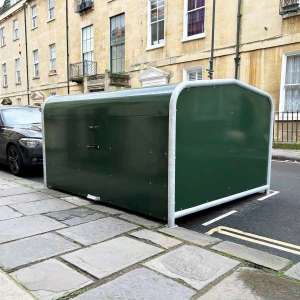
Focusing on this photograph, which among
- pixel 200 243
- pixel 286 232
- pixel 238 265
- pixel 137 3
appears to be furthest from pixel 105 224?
pixel 137 3

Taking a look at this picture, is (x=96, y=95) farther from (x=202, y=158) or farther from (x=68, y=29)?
(x=68, y=29)

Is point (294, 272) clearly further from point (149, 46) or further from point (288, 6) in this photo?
point (149, 46)

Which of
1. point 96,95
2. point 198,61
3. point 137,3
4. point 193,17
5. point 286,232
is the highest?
point 137,3

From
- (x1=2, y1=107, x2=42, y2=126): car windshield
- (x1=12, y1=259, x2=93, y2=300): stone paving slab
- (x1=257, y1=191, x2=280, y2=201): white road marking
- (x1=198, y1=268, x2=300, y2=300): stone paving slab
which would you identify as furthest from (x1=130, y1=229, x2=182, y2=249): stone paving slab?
(x1=2, y1=107, x2=42, y2=126): car windshield

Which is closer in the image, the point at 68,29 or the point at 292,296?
the point at 292,296

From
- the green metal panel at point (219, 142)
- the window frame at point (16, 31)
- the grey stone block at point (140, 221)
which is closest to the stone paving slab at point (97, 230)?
the grey stone block at point (140, 221)

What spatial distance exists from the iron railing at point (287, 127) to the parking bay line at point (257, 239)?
10.4 meters

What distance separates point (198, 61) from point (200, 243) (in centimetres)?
1386

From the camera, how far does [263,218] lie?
4.81 meters

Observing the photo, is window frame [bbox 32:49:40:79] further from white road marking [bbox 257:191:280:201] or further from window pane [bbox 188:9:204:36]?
white road marking [bbox 257:191:280:201]

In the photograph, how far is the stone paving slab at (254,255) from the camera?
10.7 feet

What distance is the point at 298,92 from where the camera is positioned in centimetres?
1365

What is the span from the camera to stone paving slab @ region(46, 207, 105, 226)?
4605 millimetres

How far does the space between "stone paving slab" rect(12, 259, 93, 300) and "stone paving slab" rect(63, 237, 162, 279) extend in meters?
0.13
